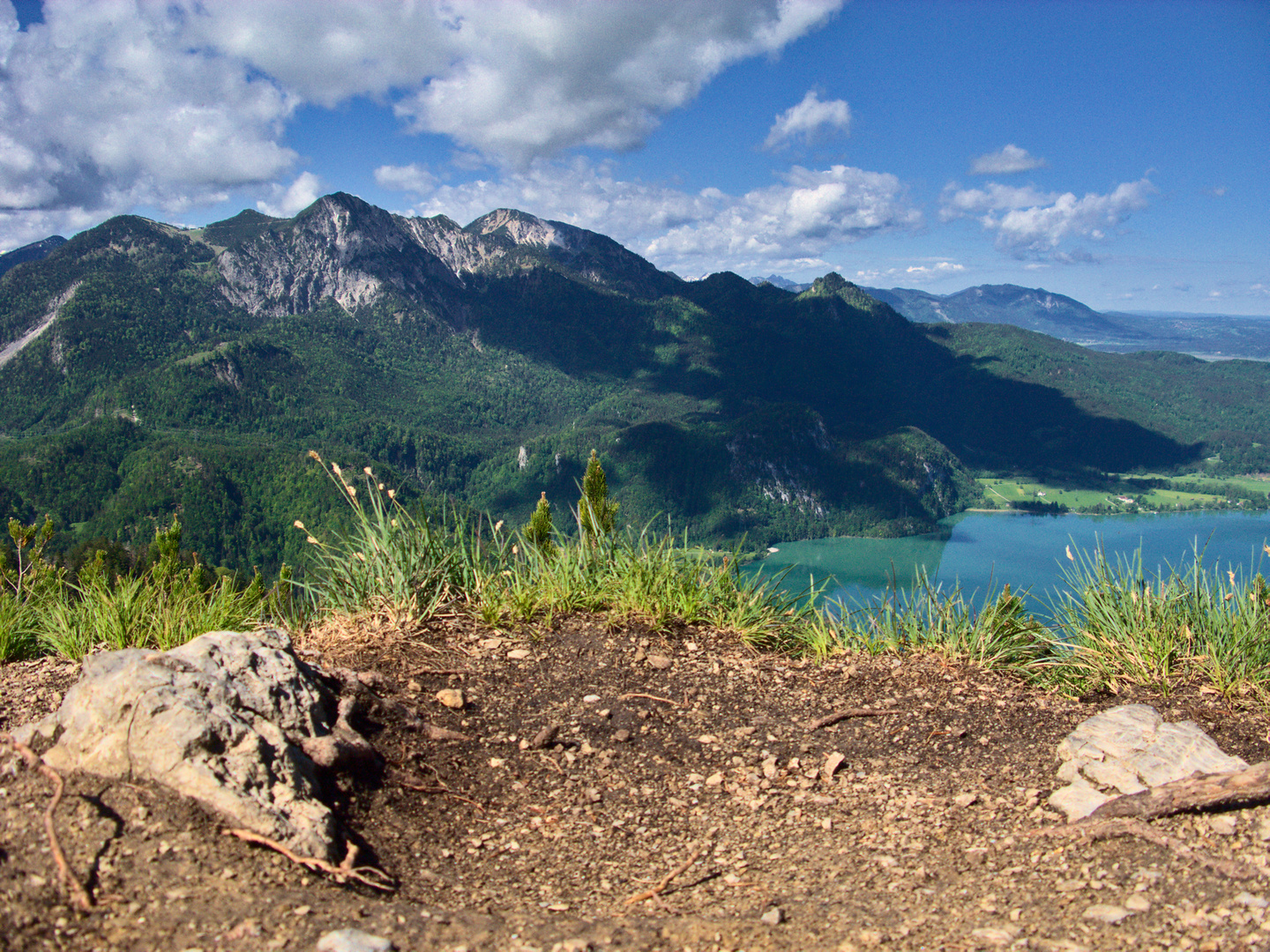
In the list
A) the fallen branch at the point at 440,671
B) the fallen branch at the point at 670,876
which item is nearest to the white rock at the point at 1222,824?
the fallen branch at the point at 670,876

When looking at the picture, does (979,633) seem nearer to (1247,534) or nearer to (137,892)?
(137,892)

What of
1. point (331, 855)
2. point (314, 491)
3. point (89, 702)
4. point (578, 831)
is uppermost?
point (89, 702)

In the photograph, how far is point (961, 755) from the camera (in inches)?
181

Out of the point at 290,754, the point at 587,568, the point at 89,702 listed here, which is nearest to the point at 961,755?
the point at 587,568

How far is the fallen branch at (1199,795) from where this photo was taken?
11.7 ft

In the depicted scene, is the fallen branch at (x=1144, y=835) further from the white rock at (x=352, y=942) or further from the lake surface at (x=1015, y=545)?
the lake surface at (x=1015, y=545)

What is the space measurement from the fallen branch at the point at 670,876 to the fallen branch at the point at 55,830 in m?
1.97

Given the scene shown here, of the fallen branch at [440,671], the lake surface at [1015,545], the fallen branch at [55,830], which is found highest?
the fallen branch at [55,830]

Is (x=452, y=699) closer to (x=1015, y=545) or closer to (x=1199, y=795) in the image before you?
(x=1199, y=795)

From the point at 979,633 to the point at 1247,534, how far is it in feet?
565

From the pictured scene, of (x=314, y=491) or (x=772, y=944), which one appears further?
(x=314, y=491)

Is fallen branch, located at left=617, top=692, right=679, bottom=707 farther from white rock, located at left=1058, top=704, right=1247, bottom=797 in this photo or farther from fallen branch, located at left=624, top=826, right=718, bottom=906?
white rock, located at left=1058, top=704, right=1247, bottom=797

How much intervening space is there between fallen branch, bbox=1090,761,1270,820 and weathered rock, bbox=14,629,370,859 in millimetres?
3699

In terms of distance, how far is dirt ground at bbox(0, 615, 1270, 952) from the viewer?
8.92 ft
